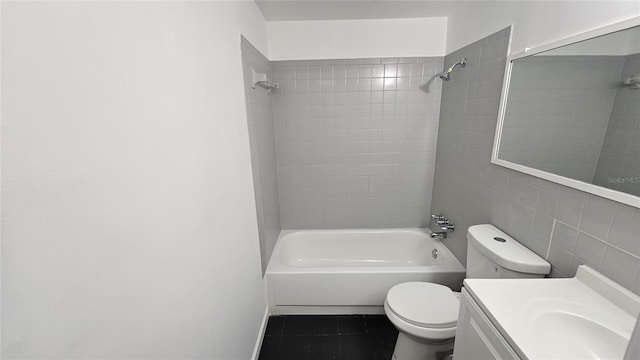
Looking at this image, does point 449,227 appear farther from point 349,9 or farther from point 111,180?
point 111,180

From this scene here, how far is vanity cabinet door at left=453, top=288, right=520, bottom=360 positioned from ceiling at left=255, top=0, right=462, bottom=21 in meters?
1.77

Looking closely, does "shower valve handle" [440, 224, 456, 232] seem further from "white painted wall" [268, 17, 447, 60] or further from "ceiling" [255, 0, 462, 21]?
"ceiling" [255, 0, 462, 21]

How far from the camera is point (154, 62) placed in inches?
25.7

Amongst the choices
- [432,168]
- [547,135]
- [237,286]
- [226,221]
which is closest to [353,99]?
[432,168]

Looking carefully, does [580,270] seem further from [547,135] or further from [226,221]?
[226,221]

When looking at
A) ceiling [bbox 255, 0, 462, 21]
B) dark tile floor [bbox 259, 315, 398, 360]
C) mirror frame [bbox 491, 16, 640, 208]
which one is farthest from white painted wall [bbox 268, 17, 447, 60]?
dark tile floor [bbox 259, 315, 398, 360]

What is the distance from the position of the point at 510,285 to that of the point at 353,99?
1.65 metres

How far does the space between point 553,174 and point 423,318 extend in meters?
0.87

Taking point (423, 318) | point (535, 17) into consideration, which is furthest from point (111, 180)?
point (535, 17)

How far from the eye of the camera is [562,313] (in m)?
0.80

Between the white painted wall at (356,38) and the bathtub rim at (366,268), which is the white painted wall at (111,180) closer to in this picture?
the bathtub rim at (366,268)

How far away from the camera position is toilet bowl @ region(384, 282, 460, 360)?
1.25 metres

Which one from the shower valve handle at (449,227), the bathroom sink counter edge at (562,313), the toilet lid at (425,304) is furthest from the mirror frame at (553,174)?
the toilet lid at (425,304)

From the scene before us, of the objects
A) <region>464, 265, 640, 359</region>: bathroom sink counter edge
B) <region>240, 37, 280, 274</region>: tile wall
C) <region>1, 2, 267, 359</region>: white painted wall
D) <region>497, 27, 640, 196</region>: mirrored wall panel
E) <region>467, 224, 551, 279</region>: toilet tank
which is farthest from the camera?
<region>240, 37, 280, 274</region>: tile wall
